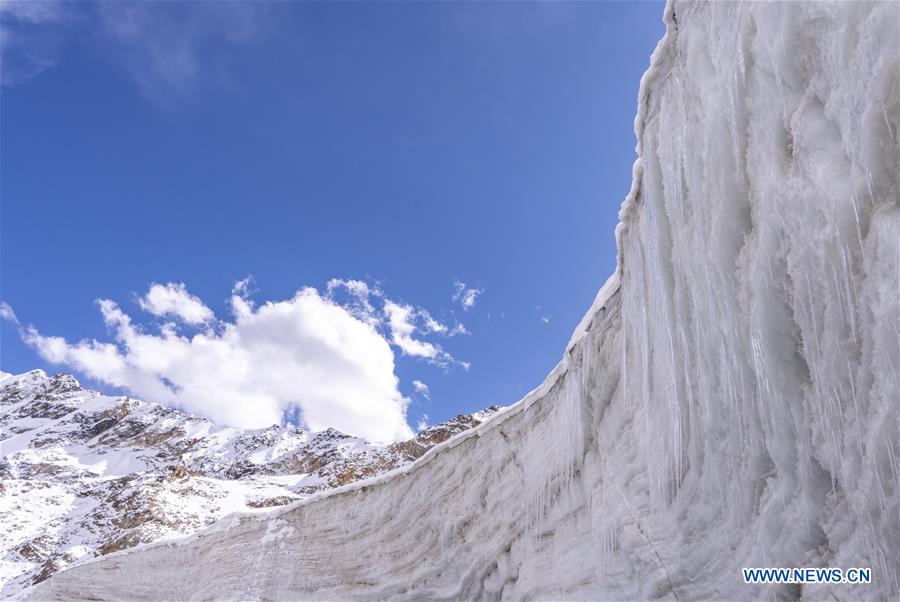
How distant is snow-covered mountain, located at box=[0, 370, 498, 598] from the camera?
56.4 metres

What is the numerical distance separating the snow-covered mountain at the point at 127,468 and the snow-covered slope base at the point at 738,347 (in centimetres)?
1137

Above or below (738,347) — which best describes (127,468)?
above

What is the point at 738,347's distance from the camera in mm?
4719

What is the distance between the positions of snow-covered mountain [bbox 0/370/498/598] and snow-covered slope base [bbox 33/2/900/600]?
11.4 metres

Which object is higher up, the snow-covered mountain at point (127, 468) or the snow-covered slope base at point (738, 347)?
the snow-covered mountain at point (127, 468)

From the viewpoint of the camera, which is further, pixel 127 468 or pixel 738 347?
pixel 127 468

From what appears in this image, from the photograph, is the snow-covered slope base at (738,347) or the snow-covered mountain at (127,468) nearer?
the snow-covered slope base at (738,347)

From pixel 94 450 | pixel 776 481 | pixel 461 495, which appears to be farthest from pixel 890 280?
pixel 94 450

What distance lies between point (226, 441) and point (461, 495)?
419ft

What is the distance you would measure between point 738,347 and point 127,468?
416 ft

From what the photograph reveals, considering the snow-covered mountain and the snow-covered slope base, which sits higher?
the snow-covered mountain

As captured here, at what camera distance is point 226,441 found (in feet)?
417

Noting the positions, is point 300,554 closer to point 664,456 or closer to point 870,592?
point 664,456

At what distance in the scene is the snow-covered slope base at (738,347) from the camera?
11.9 ft
